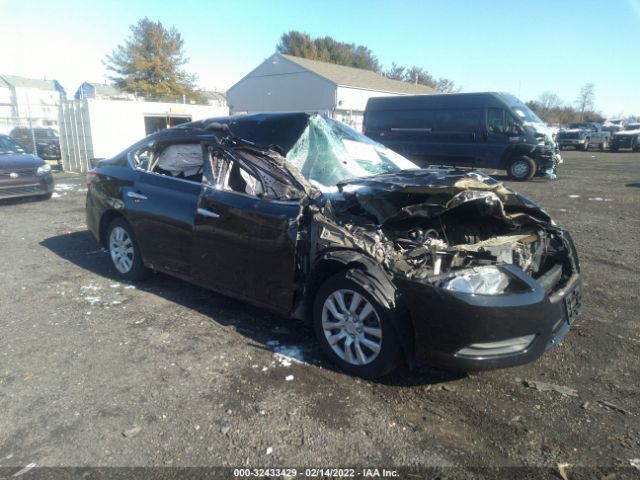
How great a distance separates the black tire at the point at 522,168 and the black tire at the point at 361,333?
11.8 meters

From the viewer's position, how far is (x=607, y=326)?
3.88m

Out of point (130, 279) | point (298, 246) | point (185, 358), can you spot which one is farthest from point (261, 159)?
point (130, 279)

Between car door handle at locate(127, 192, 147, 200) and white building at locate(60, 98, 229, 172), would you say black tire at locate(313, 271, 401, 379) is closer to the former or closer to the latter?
car door handle at locate(127, 192, 147, 200)

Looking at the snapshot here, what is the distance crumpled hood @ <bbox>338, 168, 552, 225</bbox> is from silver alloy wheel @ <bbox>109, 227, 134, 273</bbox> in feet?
8.37

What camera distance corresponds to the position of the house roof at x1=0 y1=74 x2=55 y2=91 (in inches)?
2445

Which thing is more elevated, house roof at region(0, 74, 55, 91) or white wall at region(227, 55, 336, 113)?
house roof at region(0, 74, 55, 91)

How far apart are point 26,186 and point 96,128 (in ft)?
20.4

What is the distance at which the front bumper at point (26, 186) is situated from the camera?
9.19m

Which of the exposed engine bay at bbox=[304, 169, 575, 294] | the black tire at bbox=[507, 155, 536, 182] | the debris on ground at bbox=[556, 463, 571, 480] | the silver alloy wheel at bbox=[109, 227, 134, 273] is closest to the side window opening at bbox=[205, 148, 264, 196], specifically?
the exposed engine bay at bbox=[304, 169, 575, 294]

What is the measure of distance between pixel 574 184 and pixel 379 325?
12.2 meters

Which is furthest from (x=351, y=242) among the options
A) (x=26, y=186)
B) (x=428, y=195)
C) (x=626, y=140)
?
(x=626, y=140)

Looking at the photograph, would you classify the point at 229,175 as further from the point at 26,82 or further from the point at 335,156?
the point at 26,82

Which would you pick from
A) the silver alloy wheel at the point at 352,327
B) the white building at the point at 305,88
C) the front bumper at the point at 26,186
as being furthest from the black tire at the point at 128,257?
the white building at the point at 305,88

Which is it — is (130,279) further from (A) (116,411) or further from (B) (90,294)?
(A) (116,411)
